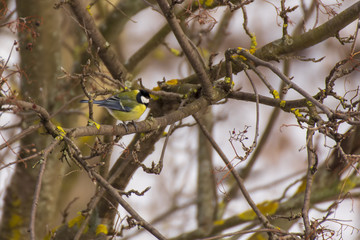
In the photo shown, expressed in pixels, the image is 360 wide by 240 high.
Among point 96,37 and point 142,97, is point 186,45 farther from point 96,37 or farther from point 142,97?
point 142,97

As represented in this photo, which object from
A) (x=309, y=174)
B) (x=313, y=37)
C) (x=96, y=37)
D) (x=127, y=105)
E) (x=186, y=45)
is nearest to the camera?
(x=309, y=174)

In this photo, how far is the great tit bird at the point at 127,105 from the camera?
3.94 metres

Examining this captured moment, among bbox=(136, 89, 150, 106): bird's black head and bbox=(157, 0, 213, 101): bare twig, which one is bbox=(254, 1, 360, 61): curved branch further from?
bbox=(136, 89, 150, 106): bird's black head

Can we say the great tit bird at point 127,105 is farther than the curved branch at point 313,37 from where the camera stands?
Yes

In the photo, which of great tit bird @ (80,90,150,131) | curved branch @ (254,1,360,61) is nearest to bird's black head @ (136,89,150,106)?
great tit bird @ (80,90,150,131)

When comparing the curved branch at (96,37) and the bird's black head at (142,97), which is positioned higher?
the curved branch at (96,37)

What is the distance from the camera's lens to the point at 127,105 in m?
3.99

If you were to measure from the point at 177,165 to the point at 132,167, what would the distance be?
14.7 ft

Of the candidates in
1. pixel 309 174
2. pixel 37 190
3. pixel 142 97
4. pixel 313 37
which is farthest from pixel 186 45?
pixel 37 190

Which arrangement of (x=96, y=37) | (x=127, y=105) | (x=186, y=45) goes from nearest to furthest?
(x=186, y=45) → (x=96, y=37) → (x=127, y=105)

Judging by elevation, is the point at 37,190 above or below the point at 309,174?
below

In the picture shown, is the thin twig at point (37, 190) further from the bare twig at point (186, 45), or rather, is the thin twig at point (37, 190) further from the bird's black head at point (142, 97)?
the bird's black head at point (142, 97)

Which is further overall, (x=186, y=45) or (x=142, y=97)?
(x=142, y=97)

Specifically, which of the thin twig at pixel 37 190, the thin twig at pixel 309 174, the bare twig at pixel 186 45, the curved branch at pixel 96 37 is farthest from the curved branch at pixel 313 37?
the thin twig at pixel 37 190
